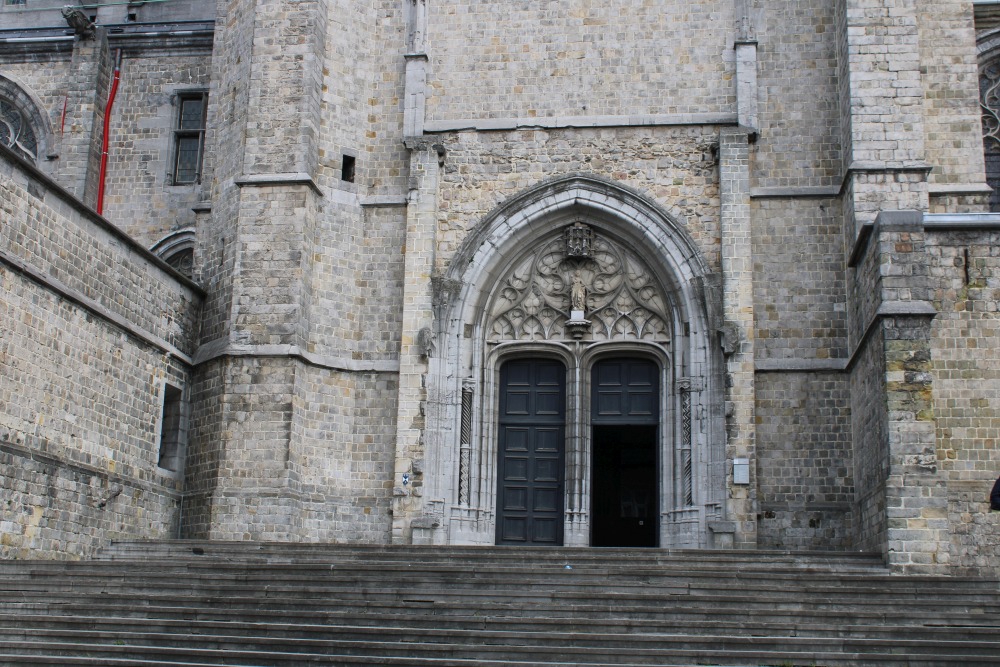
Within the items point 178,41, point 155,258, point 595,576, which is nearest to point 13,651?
point 595,576

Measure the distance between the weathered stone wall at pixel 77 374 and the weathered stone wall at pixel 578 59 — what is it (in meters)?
5.80

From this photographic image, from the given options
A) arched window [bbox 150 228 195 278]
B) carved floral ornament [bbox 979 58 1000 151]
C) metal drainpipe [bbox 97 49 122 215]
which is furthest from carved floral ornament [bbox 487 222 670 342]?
metal drainpipe [bbox 97 49 122 215]

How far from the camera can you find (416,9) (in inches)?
832

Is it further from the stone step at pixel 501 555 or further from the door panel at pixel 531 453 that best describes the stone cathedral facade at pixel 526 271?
the stone step at pixel 501 555

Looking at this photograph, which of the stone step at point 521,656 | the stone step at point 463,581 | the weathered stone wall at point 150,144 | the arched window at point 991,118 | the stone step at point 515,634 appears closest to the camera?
the stone step at point 521,656

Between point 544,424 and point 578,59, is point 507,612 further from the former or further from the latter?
point 578,59

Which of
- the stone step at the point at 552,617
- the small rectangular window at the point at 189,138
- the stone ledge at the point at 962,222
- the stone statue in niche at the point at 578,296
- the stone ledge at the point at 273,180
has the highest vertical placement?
the small rectangular window at the point at 189,138

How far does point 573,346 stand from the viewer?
794 inches

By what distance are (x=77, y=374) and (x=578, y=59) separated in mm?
9309

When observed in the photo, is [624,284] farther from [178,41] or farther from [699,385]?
[178,41]

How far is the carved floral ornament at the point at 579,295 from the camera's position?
66.3ft

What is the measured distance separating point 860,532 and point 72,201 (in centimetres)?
1143

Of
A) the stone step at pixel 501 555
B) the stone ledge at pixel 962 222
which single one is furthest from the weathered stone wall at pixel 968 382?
the stone step at pixel 501 555

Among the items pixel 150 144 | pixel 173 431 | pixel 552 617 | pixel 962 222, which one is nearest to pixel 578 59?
pixel 962 222
